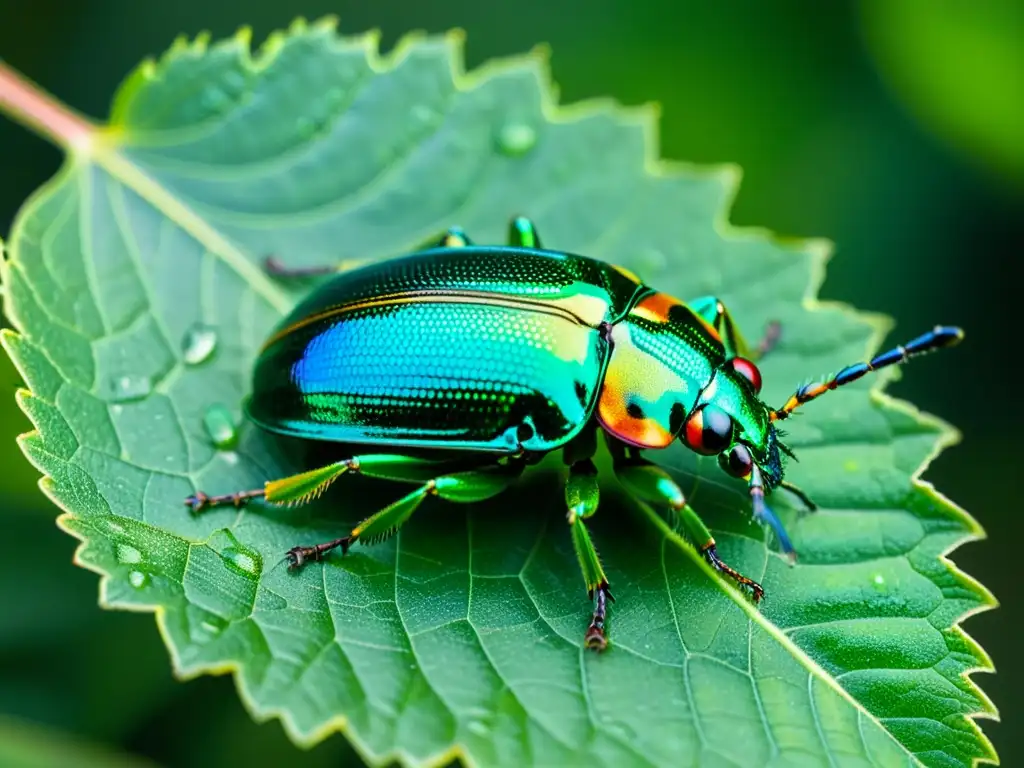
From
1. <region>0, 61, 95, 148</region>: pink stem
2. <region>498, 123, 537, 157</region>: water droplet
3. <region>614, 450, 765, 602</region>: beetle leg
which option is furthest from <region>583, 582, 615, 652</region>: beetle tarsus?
<region>0, 61, 95, 148</region>: pink stem

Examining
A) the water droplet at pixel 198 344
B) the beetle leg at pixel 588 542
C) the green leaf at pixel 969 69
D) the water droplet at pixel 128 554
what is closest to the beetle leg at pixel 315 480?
the water droplet at pixel 128 554

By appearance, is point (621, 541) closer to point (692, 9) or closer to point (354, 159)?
point (354, 159)

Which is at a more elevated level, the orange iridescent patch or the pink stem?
the pink stem

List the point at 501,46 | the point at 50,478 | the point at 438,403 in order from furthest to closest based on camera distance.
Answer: the point at 501,46, the point at 438,403, the point at 50,478

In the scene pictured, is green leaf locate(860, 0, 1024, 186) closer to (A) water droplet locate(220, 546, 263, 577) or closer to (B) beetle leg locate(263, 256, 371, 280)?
(B) beetle leg locate(263, 256, 371, 280)

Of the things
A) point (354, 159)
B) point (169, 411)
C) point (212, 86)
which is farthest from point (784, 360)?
point (212, 86)

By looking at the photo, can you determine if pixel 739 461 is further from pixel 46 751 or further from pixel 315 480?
pixel 46 751
